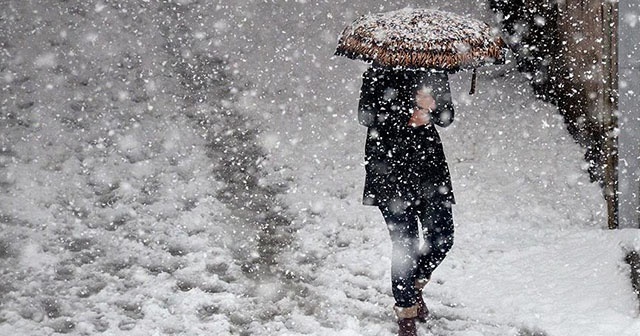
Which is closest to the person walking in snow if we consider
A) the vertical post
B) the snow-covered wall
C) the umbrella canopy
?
the umbrella canopy

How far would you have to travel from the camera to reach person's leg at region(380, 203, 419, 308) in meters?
4.94

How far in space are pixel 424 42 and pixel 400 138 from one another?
0.60 meters

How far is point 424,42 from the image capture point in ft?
15.2

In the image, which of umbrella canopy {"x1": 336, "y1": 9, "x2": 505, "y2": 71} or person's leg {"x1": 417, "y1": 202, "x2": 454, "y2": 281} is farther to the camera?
person's leg {"x1": 417, "y1": 202, "x2": 454, "y2": 281}

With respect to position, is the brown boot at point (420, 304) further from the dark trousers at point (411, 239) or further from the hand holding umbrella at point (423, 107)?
the hand holding umbrella at point (423, 107)

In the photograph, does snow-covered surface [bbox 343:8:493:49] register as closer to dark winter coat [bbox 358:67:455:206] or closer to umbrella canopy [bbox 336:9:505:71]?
umbrella canopy [bbox 336:9:505:71]

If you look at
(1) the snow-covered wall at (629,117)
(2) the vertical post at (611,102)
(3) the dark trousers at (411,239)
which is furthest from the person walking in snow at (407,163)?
(2) the vertical post at (611,102)

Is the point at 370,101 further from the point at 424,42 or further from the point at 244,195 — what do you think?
the point at 244,195

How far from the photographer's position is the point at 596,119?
7.73 m

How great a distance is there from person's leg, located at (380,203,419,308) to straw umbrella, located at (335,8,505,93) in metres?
0.95

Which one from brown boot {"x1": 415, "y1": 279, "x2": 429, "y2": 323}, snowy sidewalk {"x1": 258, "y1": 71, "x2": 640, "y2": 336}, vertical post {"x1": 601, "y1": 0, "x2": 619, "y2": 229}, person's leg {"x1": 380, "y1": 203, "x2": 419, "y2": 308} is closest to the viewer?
person's leg {"x1": 380, "y1": 203, "x2": 419, "y2": 308}

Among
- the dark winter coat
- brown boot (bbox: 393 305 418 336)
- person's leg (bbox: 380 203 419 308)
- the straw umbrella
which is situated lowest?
brown boot (bbox: 393 305 418 336)

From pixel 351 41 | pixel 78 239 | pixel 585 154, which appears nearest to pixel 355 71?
pixel 585 154

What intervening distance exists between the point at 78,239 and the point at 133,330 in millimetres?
1777
